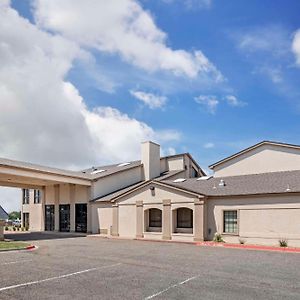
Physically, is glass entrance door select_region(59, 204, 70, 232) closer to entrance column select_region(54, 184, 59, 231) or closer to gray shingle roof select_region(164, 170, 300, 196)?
entrance column select_region(54, 184, 59, 231)

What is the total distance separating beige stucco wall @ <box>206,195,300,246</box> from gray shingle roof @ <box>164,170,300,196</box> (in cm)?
49

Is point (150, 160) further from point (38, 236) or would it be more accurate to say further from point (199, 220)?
point (199, 220)

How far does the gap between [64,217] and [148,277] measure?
2684 cm

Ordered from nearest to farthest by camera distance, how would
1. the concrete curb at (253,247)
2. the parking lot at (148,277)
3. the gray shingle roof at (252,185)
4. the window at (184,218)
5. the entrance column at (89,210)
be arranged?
the parking lot at (148,277), the concrete curb at (253,247), the gray shingle roof at (252,185), the window at (184,218), the entrance column at (89,210)

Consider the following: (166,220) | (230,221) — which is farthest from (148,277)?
(166,220)

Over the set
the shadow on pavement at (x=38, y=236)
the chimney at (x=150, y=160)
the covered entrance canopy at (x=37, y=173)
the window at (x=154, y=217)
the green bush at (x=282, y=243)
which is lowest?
the shadow on pavement at (x=38, y=236)

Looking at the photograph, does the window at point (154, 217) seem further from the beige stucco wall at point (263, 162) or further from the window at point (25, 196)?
the window at point (25, 196)

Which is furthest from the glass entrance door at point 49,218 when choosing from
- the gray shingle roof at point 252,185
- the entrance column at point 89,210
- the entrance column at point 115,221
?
the gray shingle roof at point 252,185

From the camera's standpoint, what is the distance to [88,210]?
33656 millimetres

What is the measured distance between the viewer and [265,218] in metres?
22.6

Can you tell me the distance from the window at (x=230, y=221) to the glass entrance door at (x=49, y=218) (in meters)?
20.1

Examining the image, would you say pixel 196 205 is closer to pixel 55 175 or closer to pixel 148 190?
pixel 148 190

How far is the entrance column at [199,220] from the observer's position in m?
24.9

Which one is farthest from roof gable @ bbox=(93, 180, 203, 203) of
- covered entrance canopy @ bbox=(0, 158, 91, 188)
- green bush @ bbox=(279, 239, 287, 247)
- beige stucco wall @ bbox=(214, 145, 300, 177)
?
green bush @ bbox=(279, 239, 287, 247)
